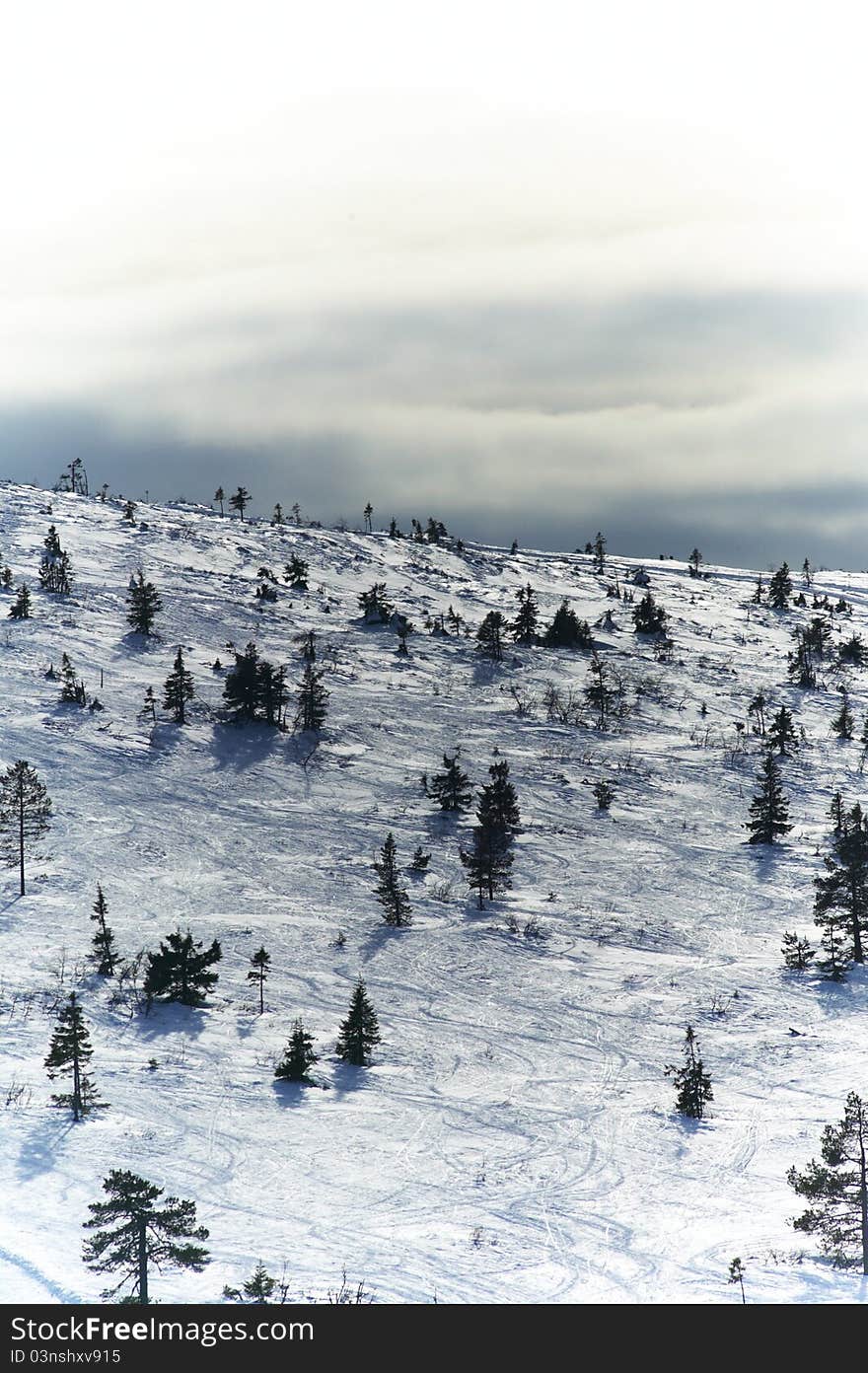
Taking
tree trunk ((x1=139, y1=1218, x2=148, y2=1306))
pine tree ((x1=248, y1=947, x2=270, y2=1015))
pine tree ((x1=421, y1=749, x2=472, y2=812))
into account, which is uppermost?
pine tree ((x1=421, y1=749, x2=472, y2=812))

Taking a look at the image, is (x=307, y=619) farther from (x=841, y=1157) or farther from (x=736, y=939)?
(x=841, y=1157)

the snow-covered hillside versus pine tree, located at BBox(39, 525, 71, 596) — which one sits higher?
pine tree, located at BBox(39, 525, 71, 596)

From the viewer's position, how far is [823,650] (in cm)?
11306

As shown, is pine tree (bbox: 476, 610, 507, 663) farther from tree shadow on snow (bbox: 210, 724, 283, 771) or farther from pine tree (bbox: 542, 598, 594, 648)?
tree shadow on snow (bbox: 210, 724, 283, 771)

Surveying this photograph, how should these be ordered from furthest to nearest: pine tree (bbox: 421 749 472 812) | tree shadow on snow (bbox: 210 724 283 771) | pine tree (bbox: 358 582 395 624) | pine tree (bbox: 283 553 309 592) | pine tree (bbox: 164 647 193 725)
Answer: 1. pine tree (bbox: 283 553 309 592)
2. pine tree (bbox: 358 582 395 624)
3. pine tree (bbox: 164 647 193 725)
4. tree shadow on snow (bbox: 210 724 283 771)
5. pine tree (bbox: 421 749 472 812)

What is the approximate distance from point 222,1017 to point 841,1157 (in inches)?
1001

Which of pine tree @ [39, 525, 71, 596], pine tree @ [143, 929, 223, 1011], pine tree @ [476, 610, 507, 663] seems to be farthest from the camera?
pine tree @ [39, 525, 71, 596]

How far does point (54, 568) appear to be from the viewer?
102 m

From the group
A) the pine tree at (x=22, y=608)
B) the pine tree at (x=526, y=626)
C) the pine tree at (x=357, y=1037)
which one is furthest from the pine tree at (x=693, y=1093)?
the pine tree at (x=22, y=608)

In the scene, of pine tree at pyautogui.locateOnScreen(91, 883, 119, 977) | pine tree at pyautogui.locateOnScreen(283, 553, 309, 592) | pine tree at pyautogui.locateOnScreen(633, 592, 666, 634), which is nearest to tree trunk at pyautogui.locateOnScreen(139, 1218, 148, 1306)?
pine tree at pyautogui.locateOnScreen(91, 883, 119, 977)

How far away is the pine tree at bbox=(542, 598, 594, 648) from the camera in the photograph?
10594cm

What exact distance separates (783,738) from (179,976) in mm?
54314

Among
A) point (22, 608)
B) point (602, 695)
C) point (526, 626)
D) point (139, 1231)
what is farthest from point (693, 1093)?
point (22, 608)

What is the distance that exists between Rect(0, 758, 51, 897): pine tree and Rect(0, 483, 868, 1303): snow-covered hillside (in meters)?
0.98
